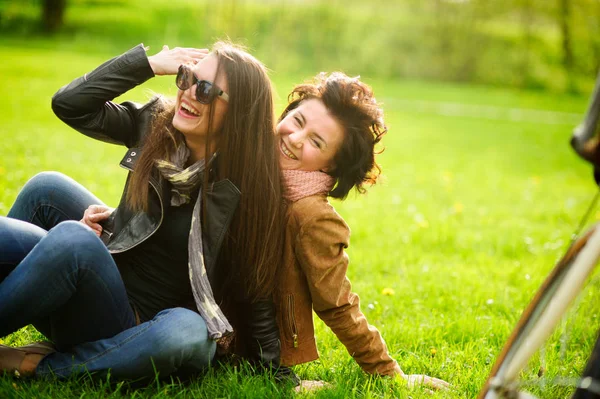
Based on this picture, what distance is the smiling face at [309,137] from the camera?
286cm

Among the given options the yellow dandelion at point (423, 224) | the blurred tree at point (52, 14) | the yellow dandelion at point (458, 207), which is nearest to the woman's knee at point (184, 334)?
the yellow dandelion at point (423, 224)

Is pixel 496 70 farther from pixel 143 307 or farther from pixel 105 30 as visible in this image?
pixel 143 307

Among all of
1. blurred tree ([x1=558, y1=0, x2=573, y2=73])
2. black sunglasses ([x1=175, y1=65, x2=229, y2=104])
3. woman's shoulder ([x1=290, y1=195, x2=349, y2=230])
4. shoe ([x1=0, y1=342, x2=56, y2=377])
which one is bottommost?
blurred tree ([x1=558, y1=0, x2=573, y2=73])

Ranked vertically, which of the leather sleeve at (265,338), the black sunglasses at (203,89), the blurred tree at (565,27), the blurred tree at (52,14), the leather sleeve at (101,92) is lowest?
the blurred tree at (52,14)

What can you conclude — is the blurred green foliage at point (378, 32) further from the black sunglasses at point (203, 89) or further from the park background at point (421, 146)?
the black sunglasses at point (203, 89)

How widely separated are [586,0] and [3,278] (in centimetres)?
→ 3078

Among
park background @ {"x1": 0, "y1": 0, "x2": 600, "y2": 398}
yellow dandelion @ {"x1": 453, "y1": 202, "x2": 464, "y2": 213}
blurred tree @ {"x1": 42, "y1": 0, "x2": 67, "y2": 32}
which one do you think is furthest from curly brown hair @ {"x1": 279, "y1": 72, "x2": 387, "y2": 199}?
blurred tree @ {"x1": 42, "y1": 0, "x2": 67, "y2": 32}

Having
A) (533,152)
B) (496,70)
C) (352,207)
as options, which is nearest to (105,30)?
(496,70)

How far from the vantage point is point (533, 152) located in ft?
41.1

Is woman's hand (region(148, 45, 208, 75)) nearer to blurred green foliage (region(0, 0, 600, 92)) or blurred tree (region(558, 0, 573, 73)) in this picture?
blurred green foliage (region(0, 0, 600, 92))

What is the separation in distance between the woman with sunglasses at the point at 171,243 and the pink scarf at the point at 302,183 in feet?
0.26

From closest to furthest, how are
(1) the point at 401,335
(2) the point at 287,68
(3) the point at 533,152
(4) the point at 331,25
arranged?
1. (1) the point at 401,335
2. (3) the point at 533,152
3. (2) the point at 287,68
4. (4) the point at 331,25

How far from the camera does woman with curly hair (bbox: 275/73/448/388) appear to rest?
2754mm

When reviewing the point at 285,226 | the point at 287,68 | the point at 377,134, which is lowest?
the point at 287,68
